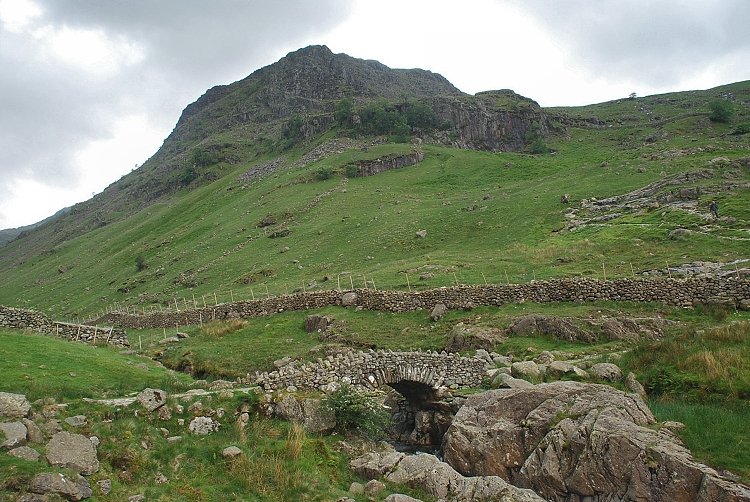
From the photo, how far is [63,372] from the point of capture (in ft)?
50.9

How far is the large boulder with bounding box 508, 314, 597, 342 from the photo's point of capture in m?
23.5

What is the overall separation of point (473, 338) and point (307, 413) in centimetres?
1193

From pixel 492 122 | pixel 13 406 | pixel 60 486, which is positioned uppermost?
pixel 492 122

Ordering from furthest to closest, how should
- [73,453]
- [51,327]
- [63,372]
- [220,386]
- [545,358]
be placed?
[51,327], [545,358], [220,386], [63,372], [73,453]

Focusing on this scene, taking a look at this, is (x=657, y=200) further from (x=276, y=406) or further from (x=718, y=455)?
(x=276, y=406)

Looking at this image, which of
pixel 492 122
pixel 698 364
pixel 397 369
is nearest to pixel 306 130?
pixel 492 122

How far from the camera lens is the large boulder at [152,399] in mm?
13508

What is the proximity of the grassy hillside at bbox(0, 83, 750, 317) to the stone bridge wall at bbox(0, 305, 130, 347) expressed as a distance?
17.4 m

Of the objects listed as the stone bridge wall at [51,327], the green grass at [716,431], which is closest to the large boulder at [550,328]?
the green grass at [716,431]

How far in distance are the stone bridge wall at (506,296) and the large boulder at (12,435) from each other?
23317 millimetres

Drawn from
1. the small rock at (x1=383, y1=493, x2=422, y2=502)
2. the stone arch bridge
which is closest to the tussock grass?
the stone arch bridge

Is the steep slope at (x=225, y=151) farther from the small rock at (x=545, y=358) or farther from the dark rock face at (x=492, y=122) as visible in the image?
the small rock at (x=545, y=358)

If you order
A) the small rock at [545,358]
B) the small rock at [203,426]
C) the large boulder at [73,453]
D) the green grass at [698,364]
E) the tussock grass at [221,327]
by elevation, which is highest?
the large boulder at [73,453]

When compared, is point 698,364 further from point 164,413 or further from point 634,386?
point 164,413
